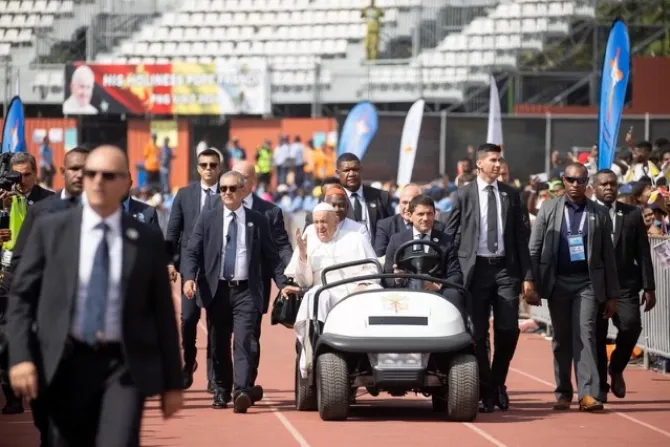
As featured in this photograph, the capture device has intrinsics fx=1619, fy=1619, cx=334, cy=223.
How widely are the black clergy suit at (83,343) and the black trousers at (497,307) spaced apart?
628cm

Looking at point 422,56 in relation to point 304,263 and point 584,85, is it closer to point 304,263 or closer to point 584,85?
point 584,85

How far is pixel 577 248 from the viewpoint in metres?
13.1

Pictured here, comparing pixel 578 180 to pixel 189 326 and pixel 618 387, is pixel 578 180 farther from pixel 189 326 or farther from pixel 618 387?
pixel 189 326

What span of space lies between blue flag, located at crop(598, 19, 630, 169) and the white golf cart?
5510 mm

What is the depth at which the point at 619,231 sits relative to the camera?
13.8 meters

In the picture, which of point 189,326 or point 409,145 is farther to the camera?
point 409,145

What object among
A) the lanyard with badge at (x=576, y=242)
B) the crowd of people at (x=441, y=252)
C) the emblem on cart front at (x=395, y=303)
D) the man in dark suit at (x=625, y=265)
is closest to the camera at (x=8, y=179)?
the crowd of people at (x=441, y=252)

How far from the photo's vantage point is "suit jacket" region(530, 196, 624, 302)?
13.1m

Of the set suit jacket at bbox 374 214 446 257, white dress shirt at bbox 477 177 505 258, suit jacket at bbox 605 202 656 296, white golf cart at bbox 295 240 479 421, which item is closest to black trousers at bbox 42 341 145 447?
white golf cart at bbox 295 240 479 421

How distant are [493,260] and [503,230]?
258 millimetres

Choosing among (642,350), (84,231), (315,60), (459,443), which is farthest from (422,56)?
(84,231)

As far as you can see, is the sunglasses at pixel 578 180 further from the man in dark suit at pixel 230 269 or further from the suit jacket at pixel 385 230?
the man in dark suit at pixel 230 269

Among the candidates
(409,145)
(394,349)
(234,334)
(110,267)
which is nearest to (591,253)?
(394,349)

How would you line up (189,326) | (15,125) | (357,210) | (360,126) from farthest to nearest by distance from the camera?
(360,126) → (15,125) → (357,210) → (189,326)
